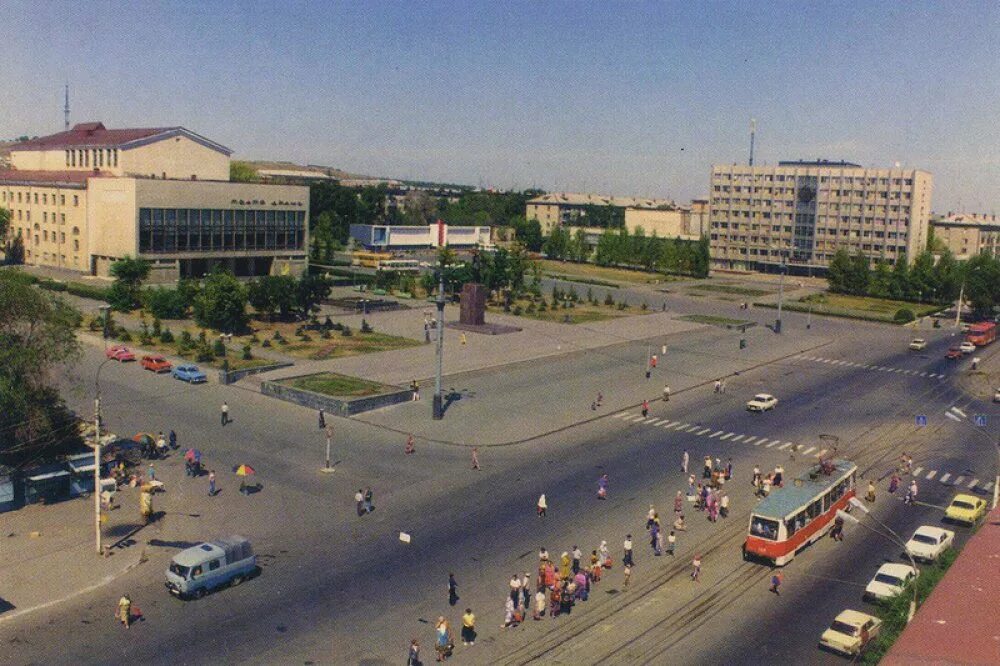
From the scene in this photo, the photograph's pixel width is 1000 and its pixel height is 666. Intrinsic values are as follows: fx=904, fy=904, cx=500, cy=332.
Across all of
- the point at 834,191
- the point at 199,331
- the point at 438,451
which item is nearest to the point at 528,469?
the point at 438,451


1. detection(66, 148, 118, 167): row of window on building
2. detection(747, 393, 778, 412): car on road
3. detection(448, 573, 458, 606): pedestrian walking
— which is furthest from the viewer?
detection(66, 148, 118, 167): row of window on building

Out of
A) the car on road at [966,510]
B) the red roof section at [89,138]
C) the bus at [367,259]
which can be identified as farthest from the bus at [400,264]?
the car on road at [966,510]

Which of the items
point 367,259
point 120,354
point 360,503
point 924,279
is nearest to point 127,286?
point 120,354

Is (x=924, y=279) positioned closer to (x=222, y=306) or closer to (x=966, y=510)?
(x=966, y=510)

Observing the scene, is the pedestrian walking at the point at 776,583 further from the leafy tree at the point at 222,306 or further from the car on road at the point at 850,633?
the leafy tree at the point at 222,306

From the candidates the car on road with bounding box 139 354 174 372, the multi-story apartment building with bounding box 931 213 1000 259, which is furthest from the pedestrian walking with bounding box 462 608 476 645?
the multi-story apartment building with bounding box 931 213 1000 259

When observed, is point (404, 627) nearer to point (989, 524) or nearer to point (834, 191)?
point (989, 524)

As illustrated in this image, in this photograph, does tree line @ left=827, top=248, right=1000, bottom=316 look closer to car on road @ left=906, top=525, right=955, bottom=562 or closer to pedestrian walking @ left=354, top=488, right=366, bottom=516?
car on road @ left=906, top=525, right=955, bottom=562
